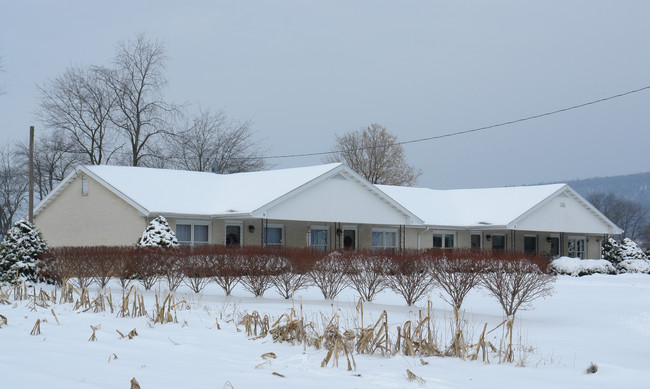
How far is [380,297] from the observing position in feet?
67.6

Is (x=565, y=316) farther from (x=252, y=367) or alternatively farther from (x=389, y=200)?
(x=389, y=200)

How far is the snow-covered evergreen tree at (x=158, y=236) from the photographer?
78.9 ft

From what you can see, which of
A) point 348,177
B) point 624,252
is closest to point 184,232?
point 348,177

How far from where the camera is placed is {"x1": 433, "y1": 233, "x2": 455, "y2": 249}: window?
127ft

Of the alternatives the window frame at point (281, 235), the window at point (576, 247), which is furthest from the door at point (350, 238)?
the window at point (576, 247)

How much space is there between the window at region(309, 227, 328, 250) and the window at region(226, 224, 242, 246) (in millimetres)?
3517

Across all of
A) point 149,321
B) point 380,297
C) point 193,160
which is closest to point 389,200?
point 380,297

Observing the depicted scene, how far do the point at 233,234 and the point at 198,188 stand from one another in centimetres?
303

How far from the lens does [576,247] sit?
147 feet

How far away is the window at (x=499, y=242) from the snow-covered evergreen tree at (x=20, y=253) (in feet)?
85.1

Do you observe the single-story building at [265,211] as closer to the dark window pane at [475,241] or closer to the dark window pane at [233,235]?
the dark window pane at [233,235]

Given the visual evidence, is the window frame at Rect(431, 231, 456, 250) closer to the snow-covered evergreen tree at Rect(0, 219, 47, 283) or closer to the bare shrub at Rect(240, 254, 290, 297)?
the bare shrub at Rect(240, 254, 290, 297)

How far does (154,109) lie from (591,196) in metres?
95.0

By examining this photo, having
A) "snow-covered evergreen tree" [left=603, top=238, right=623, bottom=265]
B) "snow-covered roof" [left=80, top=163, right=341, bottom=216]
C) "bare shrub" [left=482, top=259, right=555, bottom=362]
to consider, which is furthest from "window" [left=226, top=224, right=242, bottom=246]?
"snow-covered evergreen tree" [left=603, top=238, right=623, bottom=265]
